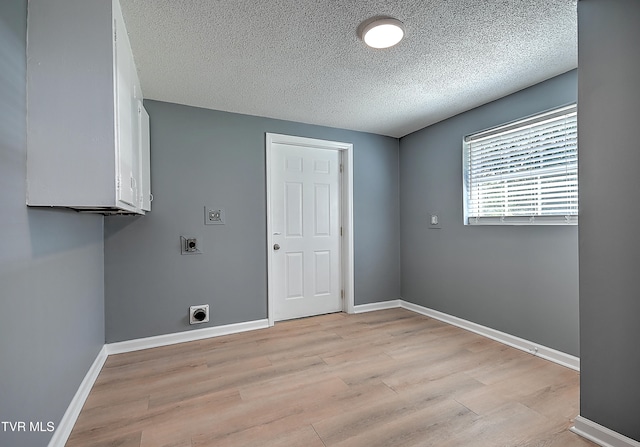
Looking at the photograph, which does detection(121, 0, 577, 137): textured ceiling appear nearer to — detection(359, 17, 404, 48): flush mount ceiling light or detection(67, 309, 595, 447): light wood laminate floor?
detection(359, 17, 404, 48): flush mount ceiling light

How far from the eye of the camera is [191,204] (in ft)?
9.80

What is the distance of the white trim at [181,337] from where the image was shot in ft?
8.89

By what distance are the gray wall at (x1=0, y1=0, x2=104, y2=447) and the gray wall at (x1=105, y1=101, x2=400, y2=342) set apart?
3.12 ft

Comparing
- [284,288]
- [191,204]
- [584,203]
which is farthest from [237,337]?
[584,203]

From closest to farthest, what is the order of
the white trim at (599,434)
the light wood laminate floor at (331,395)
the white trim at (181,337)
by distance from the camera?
the white trim at (599,434), the light wood laminate floor at (331,395), the white trim at (181,337)

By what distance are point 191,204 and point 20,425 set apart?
81.2 inches

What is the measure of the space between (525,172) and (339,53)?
189 cm

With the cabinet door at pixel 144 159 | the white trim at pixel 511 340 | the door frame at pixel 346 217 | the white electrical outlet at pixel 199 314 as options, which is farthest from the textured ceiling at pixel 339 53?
the white trim at pixel 511 340

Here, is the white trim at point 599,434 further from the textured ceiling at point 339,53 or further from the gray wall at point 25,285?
the gray wall at point 25,285

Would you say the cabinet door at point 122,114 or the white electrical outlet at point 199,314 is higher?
the cabinet door at point 122,114

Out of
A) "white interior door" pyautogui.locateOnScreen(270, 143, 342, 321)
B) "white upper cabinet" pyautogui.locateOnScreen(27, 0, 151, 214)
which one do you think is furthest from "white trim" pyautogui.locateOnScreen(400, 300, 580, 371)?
"white upper cabinet" pyautogui.locateOnScreen(27, 0, 151, 214)

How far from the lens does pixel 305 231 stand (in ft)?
12.0

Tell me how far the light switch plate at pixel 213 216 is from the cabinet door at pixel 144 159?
1.67 ft

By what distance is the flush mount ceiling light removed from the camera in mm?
1738
